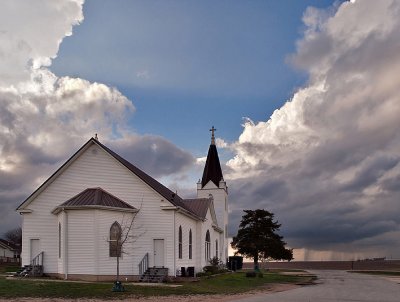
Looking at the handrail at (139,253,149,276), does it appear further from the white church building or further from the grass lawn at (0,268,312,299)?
the grass lawn at (0,268,312,299)

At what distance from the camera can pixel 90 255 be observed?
3581 cm

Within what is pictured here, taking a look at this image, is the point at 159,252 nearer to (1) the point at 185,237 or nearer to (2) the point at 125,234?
(2) the point at 125,234

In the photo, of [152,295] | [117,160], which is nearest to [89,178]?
[117,160]

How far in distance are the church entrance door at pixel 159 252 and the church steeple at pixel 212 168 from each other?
25427mm

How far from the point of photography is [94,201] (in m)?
35.9

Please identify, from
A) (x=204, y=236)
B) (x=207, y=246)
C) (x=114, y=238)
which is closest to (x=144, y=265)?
(x=114, y=238)

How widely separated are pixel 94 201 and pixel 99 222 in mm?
1411

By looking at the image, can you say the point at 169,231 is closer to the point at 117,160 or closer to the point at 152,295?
the point at 117,160

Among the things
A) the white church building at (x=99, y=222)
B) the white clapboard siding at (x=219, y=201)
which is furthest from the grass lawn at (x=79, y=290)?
the white clapboard siding at (x=219, y=201)

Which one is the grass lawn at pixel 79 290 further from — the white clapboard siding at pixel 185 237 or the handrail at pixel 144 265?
the white clapboard siding at pixel 185 237

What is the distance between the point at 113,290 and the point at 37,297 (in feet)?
13.3

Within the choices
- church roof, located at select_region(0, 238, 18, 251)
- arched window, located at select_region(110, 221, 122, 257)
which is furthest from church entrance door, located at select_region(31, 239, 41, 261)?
church roof, located at select_region(0, 238, 18, 251)

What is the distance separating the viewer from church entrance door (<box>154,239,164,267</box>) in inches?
1526

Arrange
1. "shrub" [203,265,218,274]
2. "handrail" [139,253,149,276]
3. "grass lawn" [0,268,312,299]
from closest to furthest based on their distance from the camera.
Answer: "grass lawn" [0,268,312,299] → "handrail" [139,253,149,276] → "shrub" [203,265,218,274]
